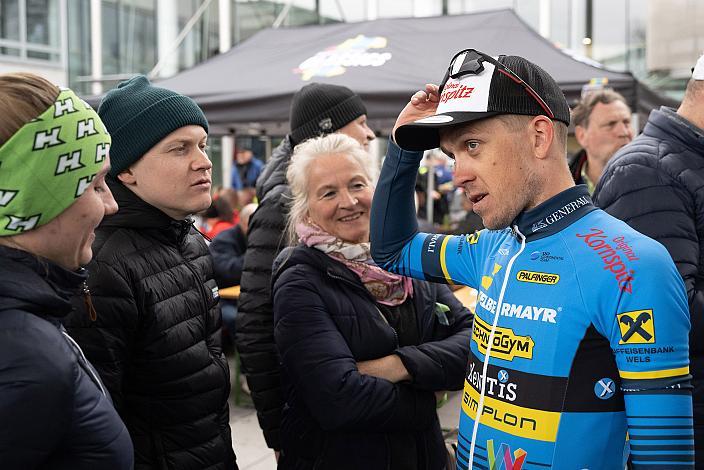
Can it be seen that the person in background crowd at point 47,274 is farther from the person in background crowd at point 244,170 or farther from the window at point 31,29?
the window at point 31,29

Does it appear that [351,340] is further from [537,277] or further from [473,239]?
[537,277]

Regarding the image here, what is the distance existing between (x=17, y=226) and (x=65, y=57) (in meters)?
17.8

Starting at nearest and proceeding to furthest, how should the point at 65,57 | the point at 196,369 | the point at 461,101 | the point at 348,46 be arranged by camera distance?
the point at 461,101
the point at 196,369
the point at 348,46
the point at 65,57

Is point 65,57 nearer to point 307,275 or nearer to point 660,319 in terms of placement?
point 307,275

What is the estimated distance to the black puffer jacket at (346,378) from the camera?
1982 mm

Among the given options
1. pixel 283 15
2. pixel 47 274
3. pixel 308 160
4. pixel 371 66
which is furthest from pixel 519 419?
pixel 283 15

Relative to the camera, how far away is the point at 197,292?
2.05 metres

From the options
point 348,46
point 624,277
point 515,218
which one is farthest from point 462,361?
point 348,46

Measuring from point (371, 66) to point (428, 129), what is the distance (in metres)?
3.93

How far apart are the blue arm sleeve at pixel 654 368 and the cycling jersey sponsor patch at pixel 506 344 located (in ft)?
0.59

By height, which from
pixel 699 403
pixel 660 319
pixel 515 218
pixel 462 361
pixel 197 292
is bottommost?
pixel 699 403

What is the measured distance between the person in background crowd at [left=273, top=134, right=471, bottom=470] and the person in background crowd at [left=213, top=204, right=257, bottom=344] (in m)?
3.66

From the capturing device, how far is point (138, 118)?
2018mm

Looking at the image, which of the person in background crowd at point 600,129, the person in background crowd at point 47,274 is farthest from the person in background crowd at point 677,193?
the person in background crowd at point 600,129
